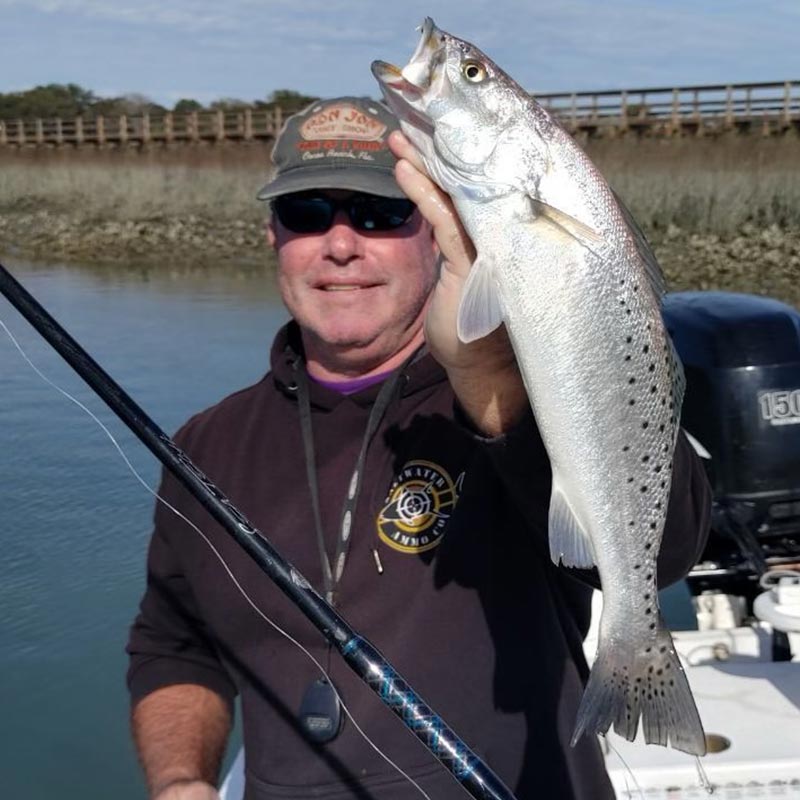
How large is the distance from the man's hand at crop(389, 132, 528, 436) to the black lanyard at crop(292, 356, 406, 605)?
559 millimetres

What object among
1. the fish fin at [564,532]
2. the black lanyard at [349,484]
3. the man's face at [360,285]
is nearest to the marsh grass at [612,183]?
the man's face at [360,285]

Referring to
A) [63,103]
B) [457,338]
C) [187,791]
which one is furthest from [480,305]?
[63,103]

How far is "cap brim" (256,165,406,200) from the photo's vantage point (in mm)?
2631

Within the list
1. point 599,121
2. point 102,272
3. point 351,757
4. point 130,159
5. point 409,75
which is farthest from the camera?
point 130,159

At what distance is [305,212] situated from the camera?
2.73 m

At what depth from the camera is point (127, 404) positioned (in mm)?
2545

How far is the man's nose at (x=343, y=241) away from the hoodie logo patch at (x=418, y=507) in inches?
22.0

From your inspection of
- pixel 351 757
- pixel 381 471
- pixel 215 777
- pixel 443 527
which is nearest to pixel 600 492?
pixel 443 527

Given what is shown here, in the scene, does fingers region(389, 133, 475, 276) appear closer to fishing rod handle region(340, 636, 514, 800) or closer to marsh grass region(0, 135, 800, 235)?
fishing rod handle region(340, 636, 514, 800)

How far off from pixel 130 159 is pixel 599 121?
17764 millimetres

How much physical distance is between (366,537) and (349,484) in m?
0.15

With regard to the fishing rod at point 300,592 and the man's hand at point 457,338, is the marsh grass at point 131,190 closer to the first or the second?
the fishing rod at point 300,592

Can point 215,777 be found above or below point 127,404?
below

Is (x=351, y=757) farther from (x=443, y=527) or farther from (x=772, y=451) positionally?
(x=772, y=451)
